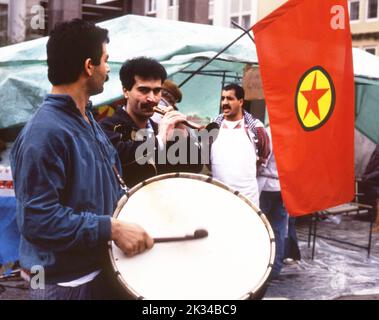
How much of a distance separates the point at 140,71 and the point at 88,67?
1.05 m

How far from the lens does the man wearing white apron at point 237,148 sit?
Answer: 6004 millimetres

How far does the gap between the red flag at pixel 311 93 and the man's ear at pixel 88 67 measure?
2.59 metres

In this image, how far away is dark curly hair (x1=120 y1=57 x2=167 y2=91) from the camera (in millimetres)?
3309

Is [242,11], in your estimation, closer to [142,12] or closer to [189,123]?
[142,12]

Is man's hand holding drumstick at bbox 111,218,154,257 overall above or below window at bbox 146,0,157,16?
below

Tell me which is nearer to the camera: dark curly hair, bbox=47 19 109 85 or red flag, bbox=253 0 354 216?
dark curly hair, bbox=47 19 109 85

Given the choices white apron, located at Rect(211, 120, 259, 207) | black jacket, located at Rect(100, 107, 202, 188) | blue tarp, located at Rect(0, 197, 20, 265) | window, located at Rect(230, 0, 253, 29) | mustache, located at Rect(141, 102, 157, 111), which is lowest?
blue tarp, located at Rect(0, 197, 20, 265)

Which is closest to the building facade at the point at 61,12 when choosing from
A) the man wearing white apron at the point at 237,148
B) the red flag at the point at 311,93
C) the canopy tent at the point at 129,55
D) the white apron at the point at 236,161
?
the canopy tent at the point at 129,55

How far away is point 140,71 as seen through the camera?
131 inches

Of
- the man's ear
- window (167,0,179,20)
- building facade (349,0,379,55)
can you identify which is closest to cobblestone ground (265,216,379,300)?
the man's ear

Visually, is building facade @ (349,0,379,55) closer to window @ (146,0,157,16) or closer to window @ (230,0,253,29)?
window @ (230,0,253,29)

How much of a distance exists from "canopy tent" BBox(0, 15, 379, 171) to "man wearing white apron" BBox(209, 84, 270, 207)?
2.66 feet

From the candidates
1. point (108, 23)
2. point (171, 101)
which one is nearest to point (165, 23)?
point (108, 23)

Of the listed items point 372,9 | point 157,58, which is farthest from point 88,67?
point 372,9
